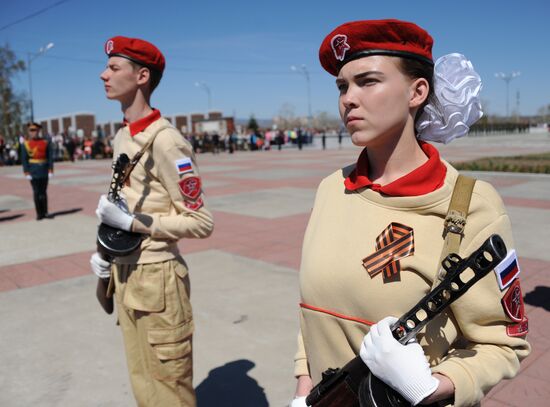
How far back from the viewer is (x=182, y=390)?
2465 millimetres

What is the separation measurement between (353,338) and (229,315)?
3.33 metres

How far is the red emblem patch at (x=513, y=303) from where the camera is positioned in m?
1.25

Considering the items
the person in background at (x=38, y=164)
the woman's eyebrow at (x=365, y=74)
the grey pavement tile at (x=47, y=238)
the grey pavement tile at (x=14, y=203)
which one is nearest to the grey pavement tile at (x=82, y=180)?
the grey pavement tile at (x=14, y=203)

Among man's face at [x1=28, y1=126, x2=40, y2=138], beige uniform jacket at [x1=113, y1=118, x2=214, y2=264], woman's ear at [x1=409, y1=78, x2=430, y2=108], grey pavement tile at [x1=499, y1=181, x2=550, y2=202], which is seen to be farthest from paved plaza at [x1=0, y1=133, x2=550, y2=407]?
woman's ear at [x1=409, y1=78, x2=430, y2=108]

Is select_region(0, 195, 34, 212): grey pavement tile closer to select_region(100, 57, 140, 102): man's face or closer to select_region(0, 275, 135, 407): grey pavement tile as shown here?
select_region(0, 275, 135, 407): grey pavement tile

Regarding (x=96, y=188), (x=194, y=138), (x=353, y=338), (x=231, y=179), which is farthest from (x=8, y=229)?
(x=194, y=138)

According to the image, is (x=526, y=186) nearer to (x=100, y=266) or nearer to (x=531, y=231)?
(x=531, y=231)

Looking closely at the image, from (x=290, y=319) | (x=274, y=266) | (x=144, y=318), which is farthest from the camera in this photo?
(x=274, y=266)

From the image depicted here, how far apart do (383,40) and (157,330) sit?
66.8 inches

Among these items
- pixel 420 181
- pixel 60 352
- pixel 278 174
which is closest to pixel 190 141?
pixel 278 174

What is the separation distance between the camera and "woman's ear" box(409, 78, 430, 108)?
1.43 metres

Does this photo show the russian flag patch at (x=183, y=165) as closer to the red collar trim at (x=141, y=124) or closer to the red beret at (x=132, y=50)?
the red collar trim at (x=141, y=124)

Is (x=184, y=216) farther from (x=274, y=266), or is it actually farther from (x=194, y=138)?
(x=194, y=138)

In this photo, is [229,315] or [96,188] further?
[96,188]
